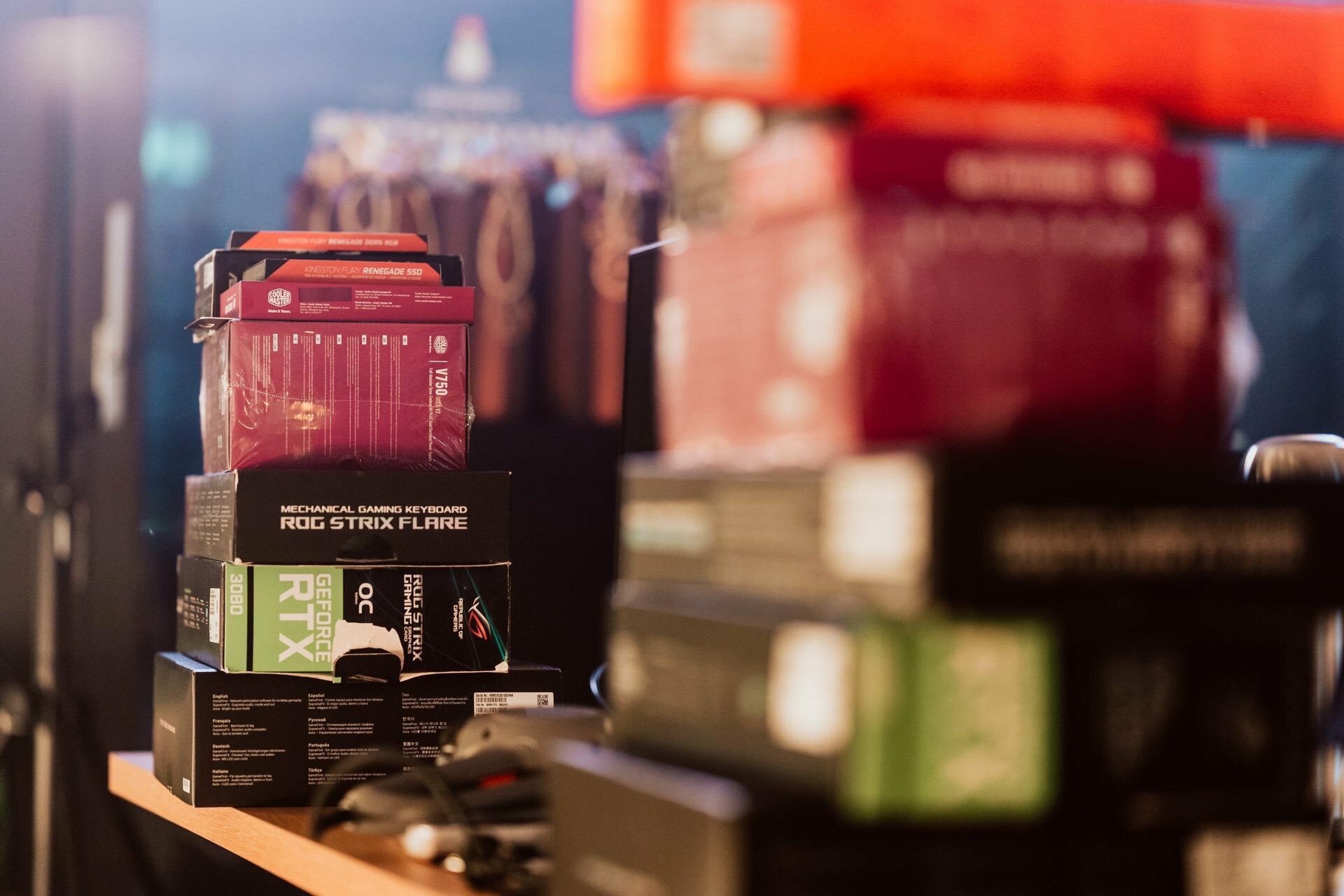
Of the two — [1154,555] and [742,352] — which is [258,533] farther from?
[1154,555]

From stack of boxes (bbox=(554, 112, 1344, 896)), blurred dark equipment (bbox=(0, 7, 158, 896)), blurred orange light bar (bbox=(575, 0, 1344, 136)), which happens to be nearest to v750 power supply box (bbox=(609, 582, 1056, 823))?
stack of boxes (bbox=(554, 112, 1344, 896))

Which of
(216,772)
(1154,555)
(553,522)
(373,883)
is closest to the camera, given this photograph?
(1154,555)

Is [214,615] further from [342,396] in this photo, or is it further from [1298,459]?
[1298,459]

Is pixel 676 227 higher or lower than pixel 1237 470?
higher

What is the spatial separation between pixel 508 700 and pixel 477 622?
74 millimetres

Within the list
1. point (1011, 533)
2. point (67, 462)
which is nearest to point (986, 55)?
point (1011, 533)

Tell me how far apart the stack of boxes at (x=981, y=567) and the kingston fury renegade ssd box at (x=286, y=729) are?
639 mm

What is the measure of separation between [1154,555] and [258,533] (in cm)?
89

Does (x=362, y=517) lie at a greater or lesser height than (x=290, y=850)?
greater

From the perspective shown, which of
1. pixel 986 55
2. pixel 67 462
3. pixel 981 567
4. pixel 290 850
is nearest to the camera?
pixel 981 567

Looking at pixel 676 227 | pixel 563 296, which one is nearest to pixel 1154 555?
pixel 676 227

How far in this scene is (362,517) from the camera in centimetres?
142

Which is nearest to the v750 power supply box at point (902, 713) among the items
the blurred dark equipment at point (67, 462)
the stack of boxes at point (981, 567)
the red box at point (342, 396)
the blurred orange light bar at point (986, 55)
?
the stack of boxes at point (981, 567)

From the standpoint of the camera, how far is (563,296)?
282 cm
